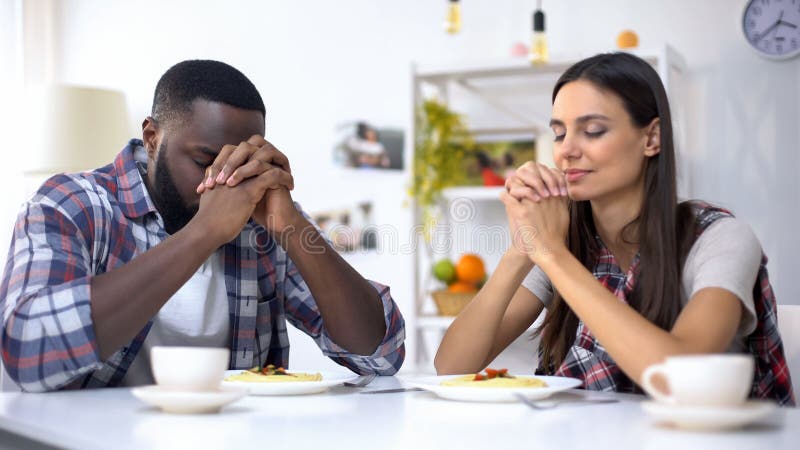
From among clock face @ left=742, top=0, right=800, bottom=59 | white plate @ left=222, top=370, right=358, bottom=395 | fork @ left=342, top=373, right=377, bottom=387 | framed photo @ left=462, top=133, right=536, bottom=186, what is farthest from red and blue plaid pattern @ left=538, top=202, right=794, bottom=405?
clock face @ left=742, top=0, right=800, bottom=59

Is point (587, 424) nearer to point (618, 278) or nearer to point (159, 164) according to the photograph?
point (618, 278)

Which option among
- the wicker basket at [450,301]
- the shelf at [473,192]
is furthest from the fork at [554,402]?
the shelf at [473,192]

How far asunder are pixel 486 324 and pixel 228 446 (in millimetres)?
788

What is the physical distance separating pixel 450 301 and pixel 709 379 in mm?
2359

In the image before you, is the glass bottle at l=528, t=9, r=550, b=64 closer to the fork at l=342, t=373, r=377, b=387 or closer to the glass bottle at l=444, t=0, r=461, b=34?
the glass bottle at l=444, t=0, r=461, b=34

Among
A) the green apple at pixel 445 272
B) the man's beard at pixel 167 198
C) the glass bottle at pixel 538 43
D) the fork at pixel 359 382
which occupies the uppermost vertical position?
the glass bottle at pixel 538 43

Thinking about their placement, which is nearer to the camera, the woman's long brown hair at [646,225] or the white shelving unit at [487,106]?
the woman's long brown hair at [646,225]

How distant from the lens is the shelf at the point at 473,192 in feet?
10.8

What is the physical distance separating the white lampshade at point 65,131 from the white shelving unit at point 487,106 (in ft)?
4.55

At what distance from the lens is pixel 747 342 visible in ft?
4.73

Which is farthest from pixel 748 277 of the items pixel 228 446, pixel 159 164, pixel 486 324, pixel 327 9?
pixel 327 9

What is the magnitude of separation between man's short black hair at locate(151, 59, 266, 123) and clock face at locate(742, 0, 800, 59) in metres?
2.22

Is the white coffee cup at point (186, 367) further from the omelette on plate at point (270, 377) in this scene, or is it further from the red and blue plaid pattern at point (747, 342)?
the red and blue plaid pattern at point (747, 342)

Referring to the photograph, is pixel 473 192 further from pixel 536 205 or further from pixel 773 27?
pixel 536 205
